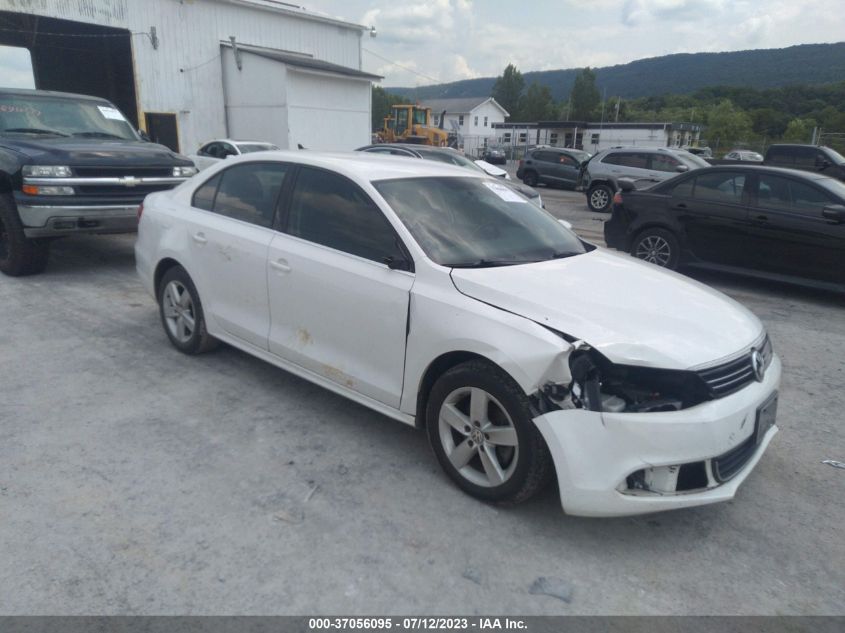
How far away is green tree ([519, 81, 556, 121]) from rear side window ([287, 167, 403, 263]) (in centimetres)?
10371

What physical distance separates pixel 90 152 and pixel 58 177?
0.51 metres

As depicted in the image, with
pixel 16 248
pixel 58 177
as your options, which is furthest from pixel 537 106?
pixel 16 248

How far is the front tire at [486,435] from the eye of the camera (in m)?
2.84

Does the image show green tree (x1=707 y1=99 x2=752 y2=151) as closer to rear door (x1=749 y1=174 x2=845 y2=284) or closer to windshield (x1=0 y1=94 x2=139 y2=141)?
rear door (x1=749 y1=174 x2=845 y2=284)

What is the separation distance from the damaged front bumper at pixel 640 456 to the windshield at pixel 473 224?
1124mm

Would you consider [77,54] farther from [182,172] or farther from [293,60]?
[182,172]

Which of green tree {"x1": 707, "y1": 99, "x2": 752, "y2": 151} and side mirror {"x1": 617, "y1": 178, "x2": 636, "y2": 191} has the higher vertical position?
green tree {"x1": 707, "y1": 99, "x2": 752, "y2": 151}

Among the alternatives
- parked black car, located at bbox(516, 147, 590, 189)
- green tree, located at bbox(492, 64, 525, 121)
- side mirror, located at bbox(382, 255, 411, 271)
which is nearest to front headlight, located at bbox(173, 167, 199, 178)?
side mirror, located at bbox(382, 255, 411, 271)

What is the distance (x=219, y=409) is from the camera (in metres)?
4.09

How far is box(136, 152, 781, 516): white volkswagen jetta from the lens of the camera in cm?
271

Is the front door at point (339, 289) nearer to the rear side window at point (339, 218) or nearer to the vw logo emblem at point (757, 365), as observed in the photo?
the rear side window at point (339, 218)

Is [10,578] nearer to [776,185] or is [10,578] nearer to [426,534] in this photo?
[426,534]

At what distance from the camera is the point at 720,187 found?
775cm

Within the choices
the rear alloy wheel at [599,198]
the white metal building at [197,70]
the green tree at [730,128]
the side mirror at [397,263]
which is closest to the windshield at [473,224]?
the side mirror at [397,263]
